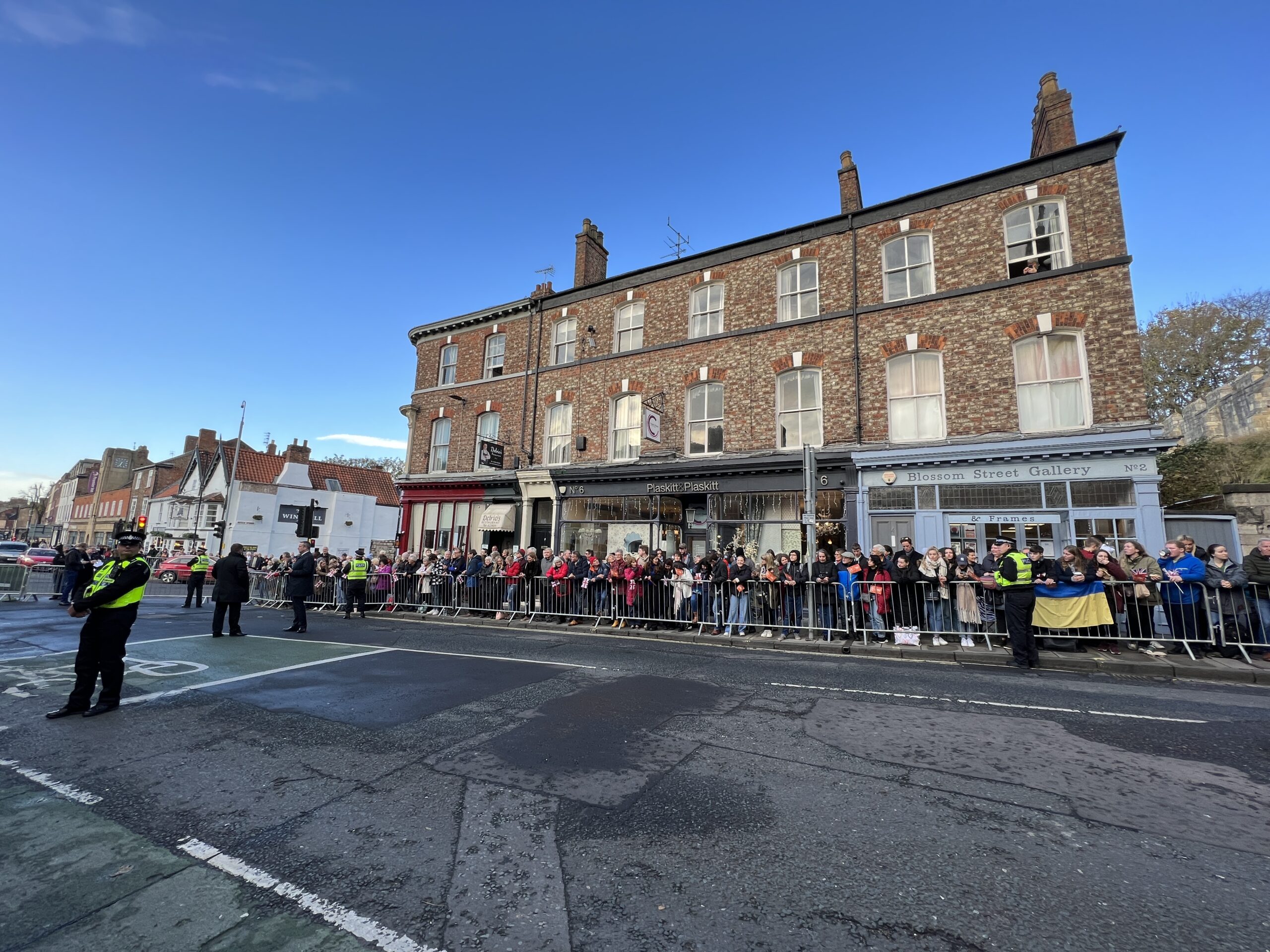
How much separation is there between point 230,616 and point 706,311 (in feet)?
48.9

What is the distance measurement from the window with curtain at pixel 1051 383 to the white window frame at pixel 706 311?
809cm

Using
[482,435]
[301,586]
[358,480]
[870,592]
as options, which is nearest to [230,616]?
[301,586]

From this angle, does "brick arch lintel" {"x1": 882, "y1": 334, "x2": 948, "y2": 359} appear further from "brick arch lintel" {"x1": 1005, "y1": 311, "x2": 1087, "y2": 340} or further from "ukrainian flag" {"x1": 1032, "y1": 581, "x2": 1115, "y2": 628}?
"ukrainian flag" {"x1": 1032, "y1": 581, "x2": 1115, "y2": 628}

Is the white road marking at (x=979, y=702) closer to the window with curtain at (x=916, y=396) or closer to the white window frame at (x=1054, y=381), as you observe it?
the white window frame at (x=1054, y=381)

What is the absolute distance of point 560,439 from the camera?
67.3 ft

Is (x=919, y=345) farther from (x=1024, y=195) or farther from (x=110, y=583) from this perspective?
(x=110, y=583)

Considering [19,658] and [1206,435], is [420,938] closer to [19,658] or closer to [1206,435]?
[19,658]

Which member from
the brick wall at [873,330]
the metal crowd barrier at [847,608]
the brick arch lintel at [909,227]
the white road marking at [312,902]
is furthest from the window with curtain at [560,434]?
the white road marking at [312,902]

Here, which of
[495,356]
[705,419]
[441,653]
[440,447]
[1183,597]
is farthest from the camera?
[440,447]

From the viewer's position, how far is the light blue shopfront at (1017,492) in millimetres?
11789

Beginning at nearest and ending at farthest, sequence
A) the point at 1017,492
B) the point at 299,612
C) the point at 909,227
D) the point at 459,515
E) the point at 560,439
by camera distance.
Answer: the point at 299,612 → the point at 1017,492 → the point at 909,227 → the point at 560,439 → the point at 459,515

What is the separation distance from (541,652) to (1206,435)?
29300mm

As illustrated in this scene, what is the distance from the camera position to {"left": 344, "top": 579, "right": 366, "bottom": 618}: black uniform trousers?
49.1 ft

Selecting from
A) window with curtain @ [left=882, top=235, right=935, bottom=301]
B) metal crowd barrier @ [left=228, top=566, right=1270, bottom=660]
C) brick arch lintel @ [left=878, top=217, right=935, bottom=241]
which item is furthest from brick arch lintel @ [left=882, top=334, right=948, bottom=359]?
metal crowd barrier @ [left=228, top=566, right=1270, bottom=660]
